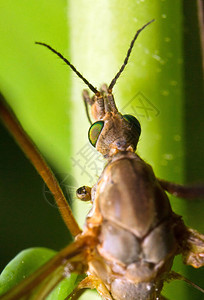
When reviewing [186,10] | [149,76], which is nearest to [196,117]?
[149,76]

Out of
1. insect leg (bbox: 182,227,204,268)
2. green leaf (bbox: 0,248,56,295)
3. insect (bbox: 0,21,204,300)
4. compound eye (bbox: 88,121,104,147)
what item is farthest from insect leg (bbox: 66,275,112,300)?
compound eye (bbox: 88,121,104,147)

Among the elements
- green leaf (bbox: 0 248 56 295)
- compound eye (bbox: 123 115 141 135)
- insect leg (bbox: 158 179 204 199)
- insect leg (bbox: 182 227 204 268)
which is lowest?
insect leg (bbox: 182 227 204 268)

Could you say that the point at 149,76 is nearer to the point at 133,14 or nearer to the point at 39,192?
the point at 133,14

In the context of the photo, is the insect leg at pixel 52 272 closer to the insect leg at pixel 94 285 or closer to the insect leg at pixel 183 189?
the insect leg at pixel 94 285

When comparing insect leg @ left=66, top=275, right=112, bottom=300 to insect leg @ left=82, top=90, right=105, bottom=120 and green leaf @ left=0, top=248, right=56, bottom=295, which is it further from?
insect leg @ left=82, top=90, right=105, bottom=120

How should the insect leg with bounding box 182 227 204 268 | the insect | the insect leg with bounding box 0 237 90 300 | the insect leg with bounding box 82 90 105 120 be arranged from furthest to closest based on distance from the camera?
1. the insect leg with bounding box 82 90 105 120
2. the insect leg with bounding box 182 227 204 268
3. the insect
4. the insect leg with bounding box 0 237 90 300

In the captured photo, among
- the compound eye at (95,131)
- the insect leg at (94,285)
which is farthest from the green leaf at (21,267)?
the compound eye at (95,131)

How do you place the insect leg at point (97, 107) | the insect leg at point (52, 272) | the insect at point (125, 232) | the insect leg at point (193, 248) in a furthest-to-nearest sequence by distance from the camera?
the insect leg at point (97, 107) → the insect leg at point (193, 248) → the insect at point (125, 232) → the insect leg at point (52, 272)

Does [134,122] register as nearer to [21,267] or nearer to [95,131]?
[95,131]
